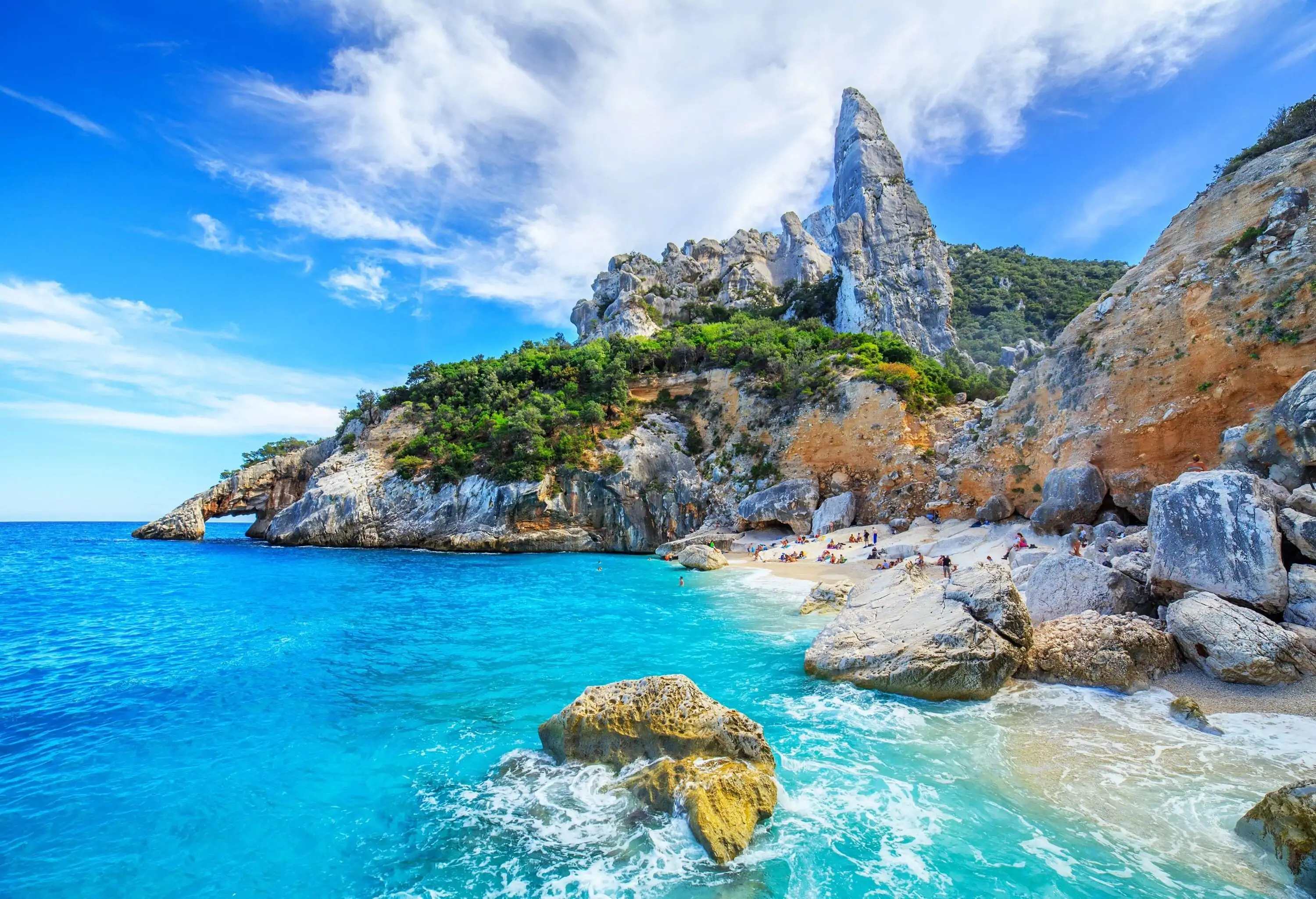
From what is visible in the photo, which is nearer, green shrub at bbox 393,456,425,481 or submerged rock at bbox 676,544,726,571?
submerged rock at bbox 676,544,726,571

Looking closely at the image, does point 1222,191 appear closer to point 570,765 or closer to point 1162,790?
point 1162,790

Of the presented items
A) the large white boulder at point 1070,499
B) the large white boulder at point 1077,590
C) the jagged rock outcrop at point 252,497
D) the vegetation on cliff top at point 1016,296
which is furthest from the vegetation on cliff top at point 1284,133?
the jagged rock outcrop at point 252,497

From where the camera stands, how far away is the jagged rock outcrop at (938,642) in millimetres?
Result: 9633

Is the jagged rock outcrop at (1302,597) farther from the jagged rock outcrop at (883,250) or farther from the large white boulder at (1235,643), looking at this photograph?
the jagged rock outcrop at (883,250)

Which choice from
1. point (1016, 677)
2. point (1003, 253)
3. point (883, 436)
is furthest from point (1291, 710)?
point (1003, 253)

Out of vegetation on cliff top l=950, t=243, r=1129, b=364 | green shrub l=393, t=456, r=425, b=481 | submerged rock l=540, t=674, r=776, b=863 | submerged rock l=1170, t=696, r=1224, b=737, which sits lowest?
submerged rock l=1170, t=696, r=1224, b=737

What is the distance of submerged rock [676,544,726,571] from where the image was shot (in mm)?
28516

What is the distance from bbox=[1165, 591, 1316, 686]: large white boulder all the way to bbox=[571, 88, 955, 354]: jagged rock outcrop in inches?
1908

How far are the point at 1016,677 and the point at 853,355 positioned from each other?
111 feet

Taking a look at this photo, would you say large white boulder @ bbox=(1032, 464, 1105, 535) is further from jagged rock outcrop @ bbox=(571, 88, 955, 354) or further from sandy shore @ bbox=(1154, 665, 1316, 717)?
jagged rock outcrop @ bbox=(571, 88, 955, 354)

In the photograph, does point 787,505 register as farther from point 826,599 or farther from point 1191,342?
point 1191,342

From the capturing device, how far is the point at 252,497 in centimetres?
4959

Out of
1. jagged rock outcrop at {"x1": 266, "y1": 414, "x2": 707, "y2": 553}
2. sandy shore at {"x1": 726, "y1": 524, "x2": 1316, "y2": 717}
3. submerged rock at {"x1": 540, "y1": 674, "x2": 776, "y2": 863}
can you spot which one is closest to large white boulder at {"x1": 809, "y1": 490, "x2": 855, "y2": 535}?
sandy shore at {"x1": 726, "y1": 524, "x2": 1316, "y2": 717}

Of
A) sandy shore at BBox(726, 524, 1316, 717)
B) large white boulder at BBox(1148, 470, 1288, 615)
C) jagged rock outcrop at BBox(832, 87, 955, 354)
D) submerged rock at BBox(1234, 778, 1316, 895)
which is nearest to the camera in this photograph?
submerged rock at BBox(1234, 778, 1316, 895)
